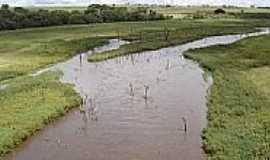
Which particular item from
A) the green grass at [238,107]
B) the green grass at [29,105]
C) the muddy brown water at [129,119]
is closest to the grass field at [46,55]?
the green grass at [29,105]

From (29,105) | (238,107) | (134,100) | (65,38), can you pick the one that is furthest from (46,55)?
(238,107)

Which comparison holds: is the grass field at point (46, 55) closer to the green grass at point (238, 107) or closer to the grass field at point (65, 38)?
the grass field at point (65, 38)

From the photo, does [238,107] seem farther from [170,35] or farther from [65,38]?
[65,38]

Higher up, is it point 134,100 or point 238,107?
point 238,107

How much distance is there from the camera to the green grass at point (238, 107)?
16234mm

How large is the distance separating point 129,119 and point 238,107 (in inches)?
187

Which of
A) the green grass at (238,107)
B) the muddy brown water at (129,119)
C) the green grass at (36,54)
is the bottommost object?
the muddy brown water at (129,119)

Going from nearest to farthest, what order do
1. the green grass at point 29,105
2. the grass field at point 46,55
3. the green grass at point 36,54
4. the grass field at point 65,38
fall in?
the green grass at point 29,105 → the grass field at point 46,55 → the green grass at point 36,54 → the grass field at point 65,38

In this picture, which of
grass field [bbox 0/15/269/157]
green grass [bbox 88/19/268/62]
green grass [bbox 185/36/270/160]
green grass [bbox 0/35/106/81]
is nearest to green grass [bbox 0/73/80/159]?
grass field [bbox 0/15/269/157]

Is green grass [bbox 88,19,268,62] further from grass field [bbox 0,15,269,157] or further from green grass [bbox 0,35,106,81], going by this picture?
green grass [bbox 0,35,106,81]

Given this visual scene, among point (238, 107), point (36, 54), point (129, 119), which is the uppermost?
point (238, 107)

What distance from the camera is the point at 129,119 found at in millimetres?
21156

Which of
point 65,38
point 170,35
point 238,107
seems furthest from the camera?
point 170,35

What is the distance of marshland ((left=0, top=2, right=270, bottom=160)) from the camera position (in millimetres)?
17375
